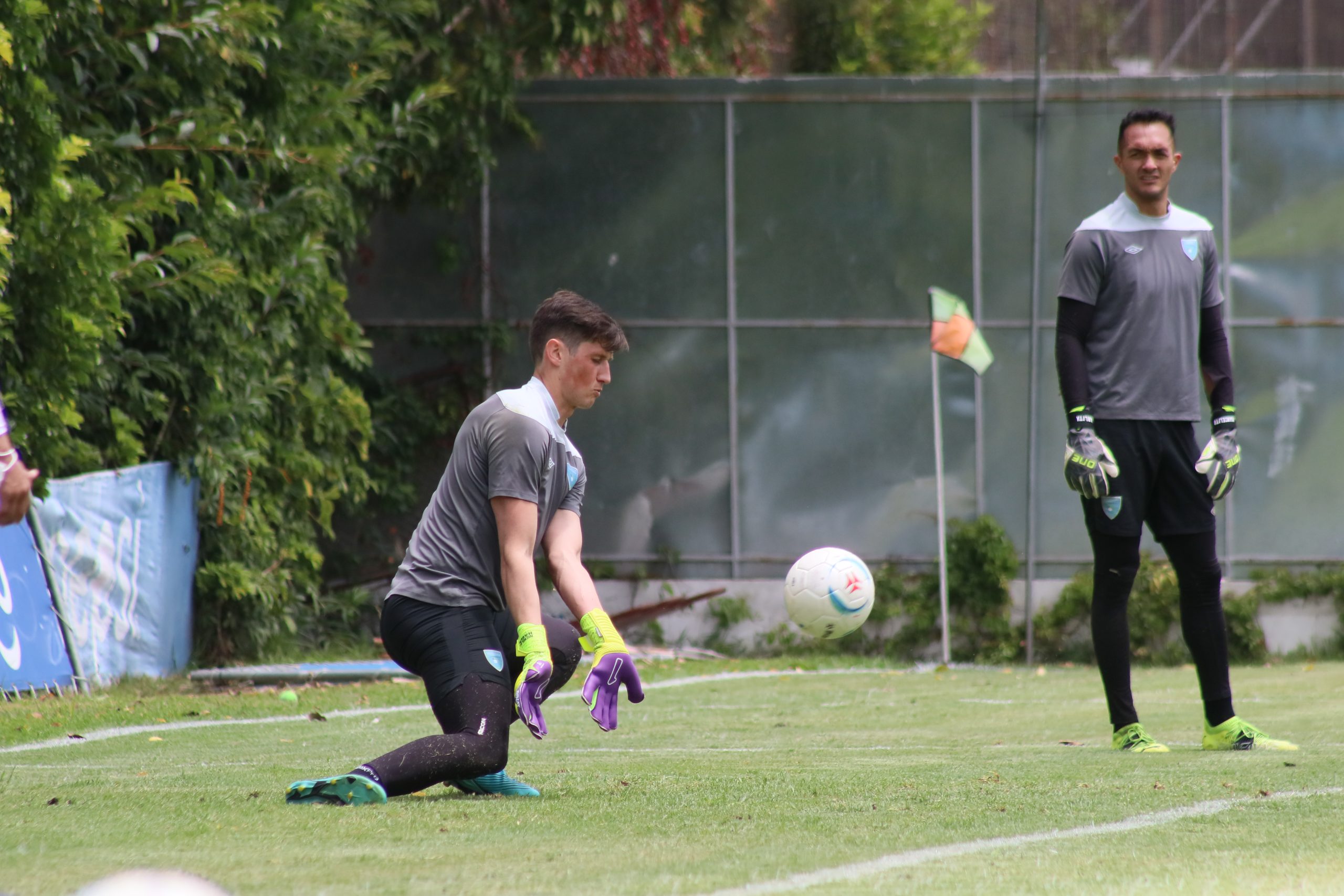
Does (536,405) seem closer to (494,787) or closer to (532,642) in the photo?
(532,642)

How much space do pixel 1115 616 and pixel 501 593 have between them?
8.86 ft

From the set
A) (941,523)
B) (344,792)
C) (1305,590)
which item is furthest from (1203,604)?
(1305,590)

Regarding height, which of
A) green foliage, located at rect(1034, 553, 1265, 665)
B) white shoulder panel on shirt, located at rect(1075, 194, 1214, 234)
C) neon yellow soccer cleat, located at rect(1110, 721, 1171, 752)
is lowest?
green foliage, located at rect(1034, 553, 1265, 665)

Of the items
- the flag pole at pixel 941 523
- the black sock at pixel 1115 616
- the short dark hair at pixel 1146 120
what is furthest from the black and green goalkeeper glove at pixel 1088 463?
the flag pole at pixel 941 523

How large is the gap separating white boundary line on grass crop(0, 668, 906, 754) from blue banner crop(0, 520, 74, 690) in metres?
1.17

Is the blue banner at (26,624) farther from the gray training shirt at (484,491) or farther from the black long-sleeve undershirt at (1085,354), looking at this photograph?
the black long-sleeve undershirt at (1085,354)

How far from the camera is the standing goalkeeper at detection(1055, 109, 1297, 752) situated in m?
6.11

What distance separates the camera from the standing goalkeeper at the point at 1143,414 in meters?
6.11

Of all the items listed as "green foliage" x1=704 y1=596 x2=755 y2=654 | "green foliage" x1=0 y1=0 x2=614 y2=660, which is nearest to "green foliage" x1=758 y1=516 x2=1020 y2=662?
"green foliage" x1=704 y1=596 x2=755 y2=654

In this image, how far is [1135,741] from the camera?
6031mm

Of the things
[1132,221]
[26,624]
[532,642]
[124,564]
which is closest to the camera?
[532,642]

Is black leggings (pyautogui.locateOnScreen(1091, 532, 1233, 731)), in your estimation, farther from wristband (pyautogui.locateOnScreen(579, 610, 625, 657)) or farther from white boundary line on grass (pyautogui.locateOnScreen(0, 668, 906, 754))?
white boundary line on grass (pyautogui.locateOnScreen(0, 668, 906, 754))

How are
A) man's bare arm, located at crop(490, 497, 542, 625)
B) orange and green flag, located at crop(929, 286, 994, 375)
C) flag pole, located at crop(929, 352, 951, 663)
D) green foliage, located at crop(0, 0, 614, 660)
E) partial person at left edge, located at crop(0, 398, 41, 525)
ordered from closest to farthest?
1. partial person at left edge, located at crop(0, 398, 41, 525)
2. man's bare arm, located at crop(490, 497, 542, 625)
3. green foliage, located at crop(0, 0, 614, 660)
4. flag pole, located at crop(929, 352, 951, 663)
5. orange and green flag, located at crop(929, 286, 994, 375)

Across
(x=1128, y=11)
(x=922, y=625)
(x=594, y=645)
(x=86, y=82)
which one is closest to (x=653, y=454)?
(x=922, y=625)
